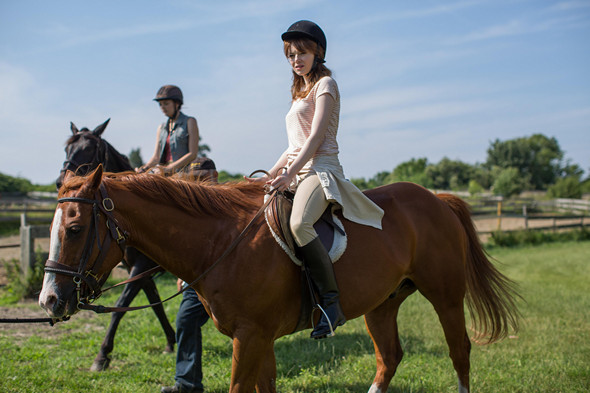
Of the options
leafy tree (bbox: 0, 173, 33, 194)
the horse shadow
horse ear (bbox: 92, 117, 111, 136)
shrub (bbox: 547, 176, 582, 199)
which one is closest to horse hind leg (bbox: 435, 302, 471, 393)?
the horse shadow

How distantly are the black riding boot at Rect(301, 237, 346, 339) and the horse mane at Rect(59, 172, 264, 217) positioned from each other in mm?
560

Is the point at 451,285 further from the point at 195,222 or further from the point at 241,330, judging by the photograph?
the point at 195,222

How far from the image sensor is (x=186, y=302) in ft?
14.4

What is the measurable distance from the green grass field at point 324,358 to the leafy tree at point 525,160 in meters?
79.4

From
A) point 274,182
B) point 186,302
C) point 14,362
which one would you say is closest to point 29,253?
point 14,362

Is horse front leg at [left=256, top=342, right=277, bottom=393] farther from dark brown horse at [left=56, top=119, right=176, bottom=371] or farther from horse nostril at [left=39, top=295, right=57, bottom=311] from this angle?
dark brown horse at [left=56, top=119, right=176, bottom=371]

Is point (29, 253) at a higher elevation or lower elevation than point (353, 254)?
lower

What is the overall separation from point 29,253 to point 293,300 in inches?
316

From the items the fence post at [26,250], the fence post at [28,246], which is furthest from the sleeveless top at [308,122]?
the fence post at [26,250]

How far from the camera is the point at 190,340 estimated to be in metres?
4.32

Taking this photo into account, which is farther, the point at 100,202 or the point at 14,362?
the point at 14,362

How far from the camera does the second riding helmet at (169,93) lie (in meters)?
5.31

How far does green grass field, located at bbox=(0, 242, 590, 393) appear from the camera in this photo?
4.46m

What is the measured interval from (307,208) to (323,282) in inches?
20.6
